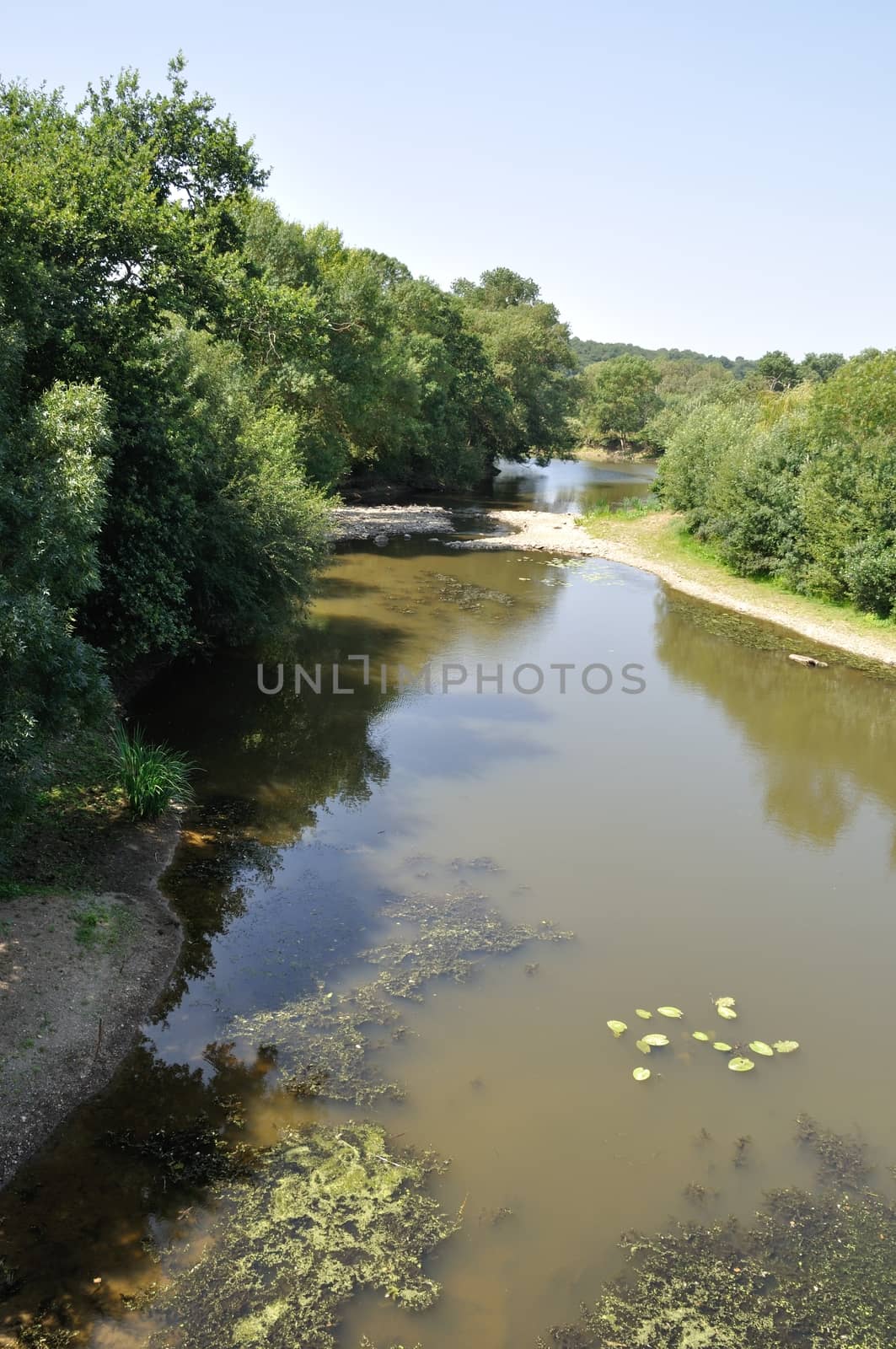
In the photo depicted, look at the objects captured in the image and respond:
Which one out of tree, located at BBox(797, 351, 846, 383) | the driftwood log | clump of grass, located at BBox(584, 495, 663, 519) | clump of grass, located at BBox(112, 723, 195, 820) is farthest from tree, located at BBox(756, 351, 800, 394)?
clump of grass, located at BBox(112, 723, 195, 820)

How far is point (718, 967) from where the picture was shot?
1103cm

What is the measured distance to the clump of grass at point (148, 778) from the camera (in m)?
13.0

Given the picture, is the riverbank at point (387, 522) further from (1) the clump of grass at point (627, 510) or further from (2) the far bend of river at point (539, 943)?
(2) the far bend of river at point (539, 943)

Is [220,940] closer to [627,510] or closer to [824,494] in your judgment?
[824,494]

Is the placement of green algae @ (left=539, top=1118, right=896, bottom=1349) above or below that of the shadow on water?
below

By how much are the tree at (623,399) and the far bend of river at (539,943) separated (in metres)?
75.4

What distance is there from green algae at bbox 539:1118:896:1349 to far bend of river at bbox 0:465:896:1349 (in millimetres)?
232

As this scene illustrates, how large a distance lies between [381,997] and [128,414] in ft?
33.0

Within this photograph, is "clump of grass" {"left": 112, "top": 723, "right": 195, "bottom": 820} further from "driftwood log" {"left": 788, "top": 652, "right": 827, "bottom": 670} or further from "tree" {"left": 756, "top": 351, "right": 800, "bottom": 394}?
"tree" {"left": 756, "top": 351, "right": 800, "bottom": 394}

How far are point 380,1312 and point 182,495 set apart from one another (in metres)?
12.7

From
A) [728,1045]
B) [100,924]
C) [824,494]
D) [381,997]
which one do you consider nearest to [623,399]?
[824,494]

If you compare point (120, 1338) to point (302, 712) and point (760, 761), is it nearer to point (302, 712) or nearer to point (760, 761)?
point (302, 712)

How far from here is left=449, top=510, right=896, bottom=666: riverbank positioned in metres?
26.1

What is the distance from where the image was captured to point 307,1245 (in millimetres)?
7090
